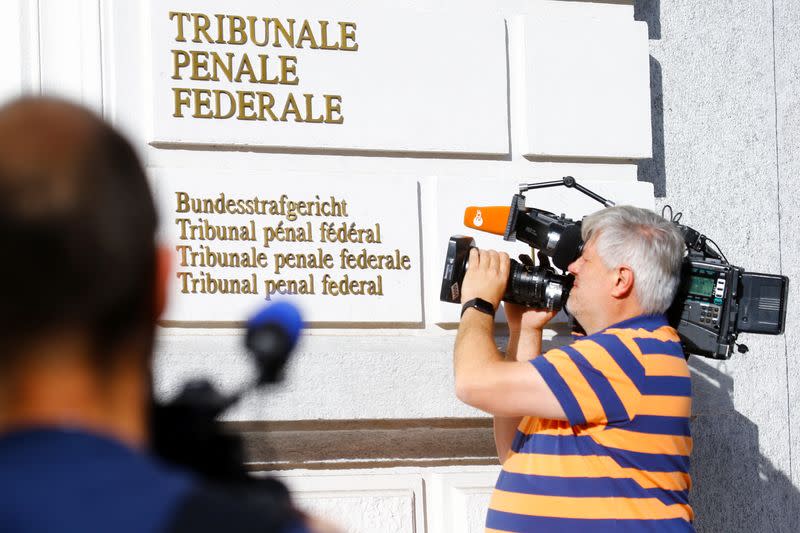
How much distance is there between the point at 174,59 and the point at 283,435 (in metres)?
1.19

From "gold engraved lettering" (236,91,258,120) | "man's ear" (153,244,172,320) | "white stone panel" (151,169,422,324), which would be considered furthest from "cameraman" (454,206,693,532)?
"man's ear" (153,244,172,320)

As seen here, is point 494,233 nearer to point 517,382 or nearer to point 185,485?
A: point 517,382

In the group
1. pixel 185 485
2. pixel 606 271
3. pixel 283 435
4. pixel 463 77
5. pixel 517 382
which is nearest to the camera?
pixel 185 485

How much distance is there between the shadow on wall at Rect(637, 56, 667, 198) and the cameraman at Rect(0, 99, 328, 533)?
11.8 feet

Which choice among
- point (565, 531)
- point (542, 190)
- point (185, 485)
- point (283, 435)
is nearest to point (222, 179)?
point (283, 435)

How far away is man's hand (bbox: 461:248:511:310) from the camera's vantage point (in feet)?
11.4

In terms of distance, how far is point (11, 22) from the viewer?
12.6 feet

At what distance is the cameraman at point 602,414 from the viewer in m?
3.04

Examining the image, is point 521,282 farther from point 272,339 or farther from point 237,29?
point 272,339

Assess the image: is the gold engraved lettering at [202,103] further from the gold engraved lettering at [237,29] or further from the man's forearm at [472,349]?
the man's forearm at [472,349]

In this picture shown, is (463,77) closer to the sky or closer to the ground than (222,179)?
closer to the sky

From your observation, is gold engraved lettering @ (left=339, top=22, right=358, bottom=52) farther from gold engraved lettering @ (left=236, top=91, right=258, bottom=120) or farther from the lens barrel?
the lens barrel

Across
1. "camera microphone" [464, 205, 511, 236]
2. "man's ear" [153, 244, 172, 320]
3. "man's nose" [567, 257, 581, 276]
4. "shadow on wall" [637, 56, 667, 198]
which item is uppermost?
"shadow on wall" [637, 56, 667, 198]

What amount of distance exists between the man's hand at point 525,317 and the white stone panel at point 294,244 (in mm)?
368
